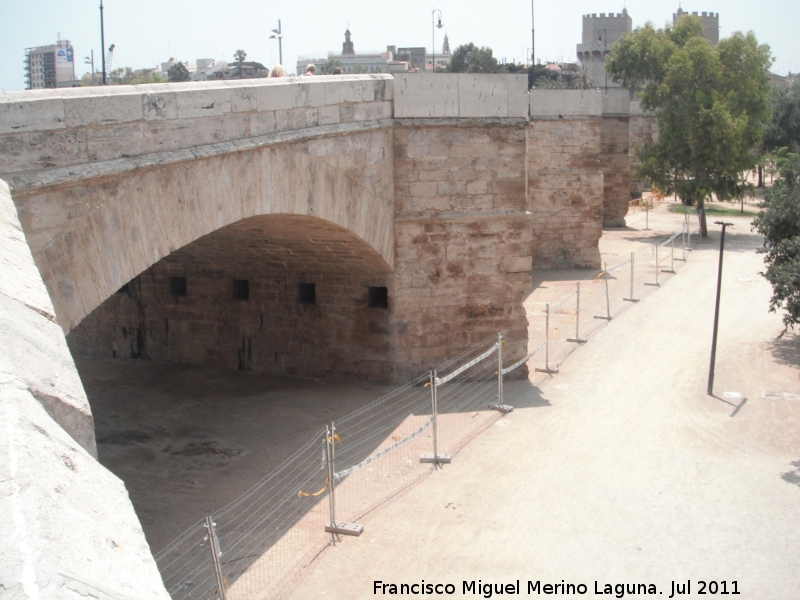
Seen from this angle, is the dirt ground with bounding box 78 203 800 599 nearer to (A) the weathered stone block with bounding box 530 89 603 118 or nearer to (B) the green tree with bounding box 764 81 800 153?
(A) the weathered stone block with bounding box 530 89 603 118

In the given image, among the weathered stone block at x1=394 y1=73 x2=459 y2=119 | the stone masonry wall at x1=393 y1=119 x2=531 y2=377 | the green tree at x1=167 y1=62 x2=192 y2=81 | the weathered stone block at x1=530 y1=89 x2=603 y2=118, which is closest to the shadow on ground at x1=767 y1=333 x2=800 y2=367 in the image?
the stone masonry wall at x1=393 y1=119 x2=531 y2=377

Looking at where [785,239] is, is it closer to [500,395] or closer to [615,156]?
[500,395]

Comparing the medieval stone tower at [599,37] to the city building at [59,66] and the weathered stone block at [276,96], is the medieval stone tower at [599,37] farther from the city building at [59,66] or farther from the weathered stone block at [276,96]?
the weathered stone block at [276,96]

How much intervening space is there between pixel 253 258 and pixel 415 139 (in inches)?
111

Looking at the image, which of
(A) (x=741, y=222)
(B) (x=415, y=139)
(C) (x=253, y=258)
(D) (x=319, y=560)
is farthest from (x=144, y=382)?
(A) (x=741, y=222)

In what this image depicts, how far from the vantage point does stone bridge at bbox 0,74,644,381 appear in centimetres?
582

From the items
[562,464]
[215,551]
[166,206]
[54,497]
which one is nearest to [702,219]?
[562,464]

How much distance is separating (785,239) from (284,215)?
31.9 feet

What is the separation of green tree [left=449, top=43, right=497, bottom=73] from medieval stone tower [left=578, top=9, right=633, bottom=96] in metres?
7.08

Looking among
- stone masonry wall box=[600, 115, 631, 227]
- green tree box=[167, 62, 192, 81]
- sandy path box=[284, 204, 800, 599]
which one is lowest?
sandy path box=[284, 204, 800, 599]

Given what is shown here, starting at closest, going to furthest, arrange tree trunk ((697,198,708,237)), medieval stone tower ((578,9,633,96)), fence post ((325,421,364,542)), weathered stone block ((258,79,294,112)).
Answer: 1. fence post ((325,421,364,542))
2. weathered stone block ((258,79,294,112))
3. tree trunk ((697,198,708,237))
4. medieval stone tower ((578,9,633,96))

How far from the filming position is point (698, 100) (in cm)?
2528

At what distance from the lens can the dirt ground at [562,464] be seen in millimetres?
7129

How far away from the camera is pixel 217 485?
8781mm
